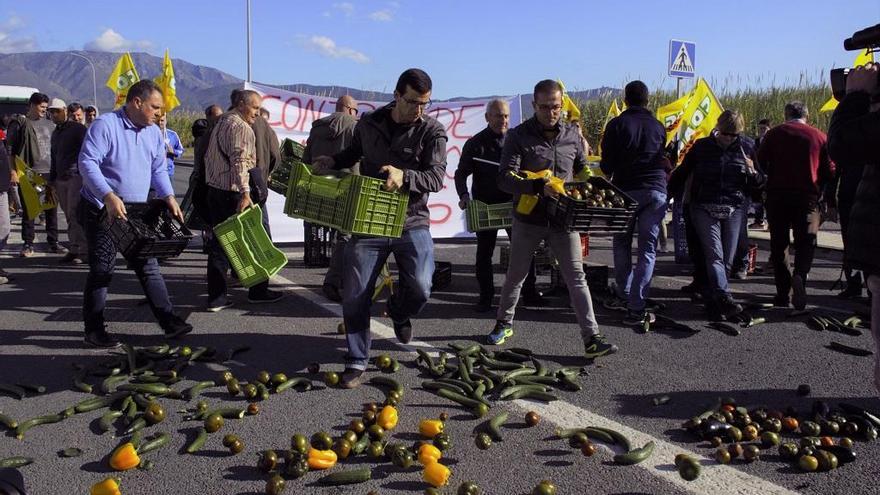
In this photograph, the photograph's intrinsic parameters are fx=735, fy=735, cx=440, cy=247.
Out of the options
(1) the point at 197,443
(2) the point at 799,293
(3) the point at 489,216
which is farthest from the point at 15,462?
(2) the point at 799,293

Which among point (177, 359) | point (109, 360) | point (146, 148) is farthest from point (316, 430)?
point (146, 148)

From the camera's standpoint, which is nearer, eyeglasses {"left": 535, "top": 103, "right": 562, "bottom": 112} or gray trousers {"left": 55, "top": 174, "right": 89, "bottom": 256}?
eyeglasses {"left": 535, "top": 103, "right": 562, "bottom": 112}

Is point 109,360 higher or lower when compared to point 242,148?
lower

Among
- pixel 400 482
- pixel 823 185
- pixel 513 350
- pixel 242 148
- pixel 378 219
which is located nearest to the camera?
pixel 400 482

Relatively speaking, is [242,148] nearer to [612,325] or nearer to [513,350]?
[513,350]

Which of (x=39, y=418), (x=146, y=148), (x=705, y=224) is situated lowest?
(x=39, y=418)

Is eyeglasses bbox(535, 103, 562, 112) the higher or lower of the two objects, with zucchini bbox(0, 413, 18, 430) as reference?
higher

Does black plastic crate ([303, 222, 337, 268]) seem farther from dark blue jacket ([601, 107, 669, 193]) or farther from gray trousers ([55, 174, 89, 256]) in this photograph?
dark blue jacket ([601, 107, 669, 193])

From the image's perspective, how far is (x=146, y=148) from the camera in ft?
21.0

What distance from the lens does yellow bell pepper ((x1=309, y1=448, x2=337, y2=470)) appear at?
3.98 metres

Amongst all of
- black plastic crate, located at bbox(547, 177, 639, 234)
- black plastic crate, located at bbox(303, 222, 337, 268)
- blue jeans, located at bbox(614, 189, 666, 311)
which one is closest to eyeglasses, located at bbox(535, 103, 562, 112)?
black plastic crate, located at bbox(547, 177, 639, 234)

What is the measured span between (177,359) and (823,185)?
6.97 m

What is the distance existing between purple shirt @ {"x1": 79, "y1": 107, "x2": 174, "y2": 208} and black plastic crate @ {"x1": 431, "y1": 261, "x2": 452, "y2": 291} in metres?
3.33

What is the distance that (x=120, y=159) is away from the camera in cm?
616
